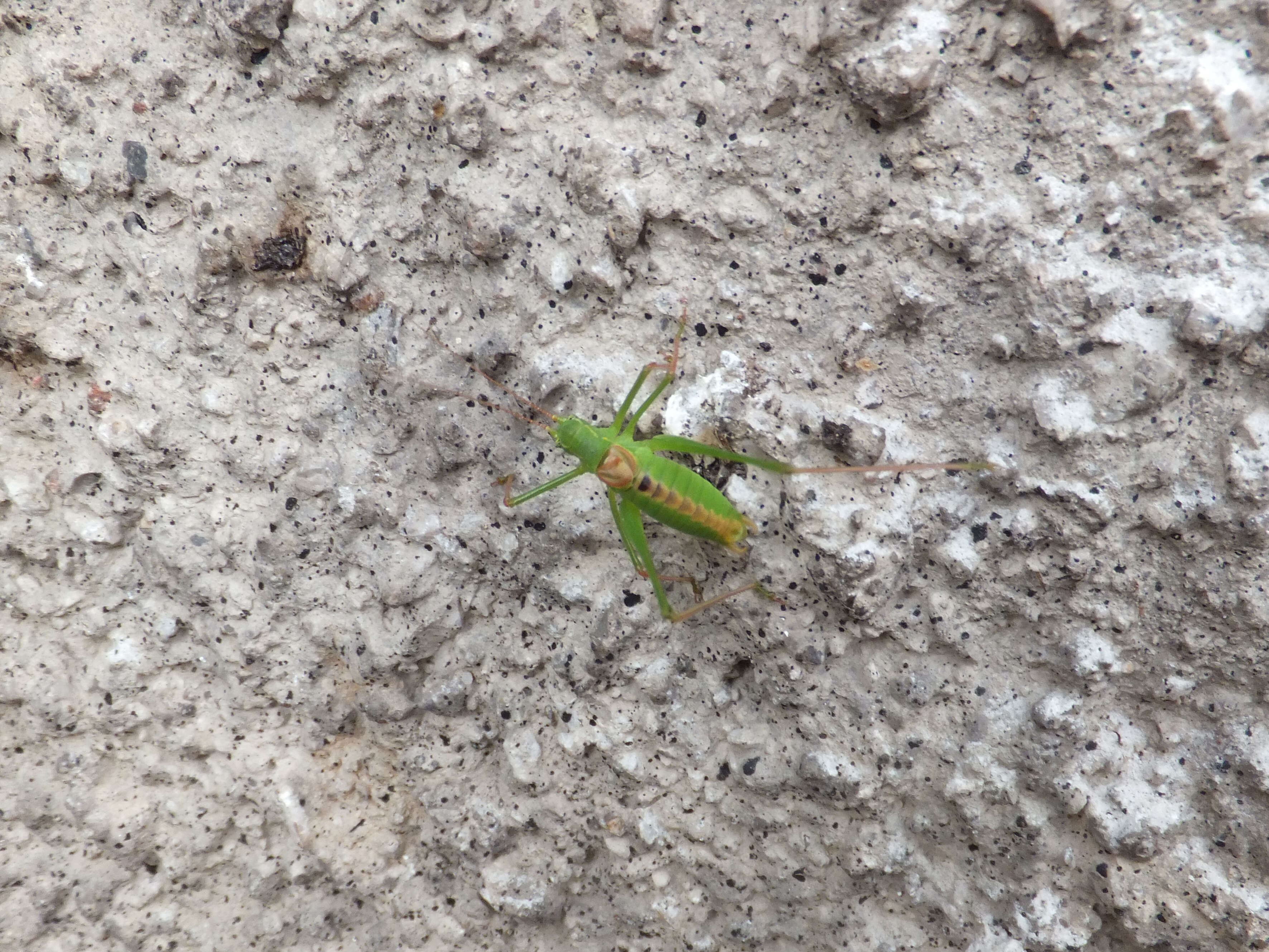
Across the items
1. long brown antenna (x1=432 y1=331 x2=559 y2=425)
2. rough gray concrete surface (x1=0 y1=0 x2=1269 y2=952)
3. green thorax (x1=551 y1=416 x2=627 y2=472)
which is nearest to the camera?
rough gray concrete surface (x1=0 y1=0 x2=1269 y2=952)

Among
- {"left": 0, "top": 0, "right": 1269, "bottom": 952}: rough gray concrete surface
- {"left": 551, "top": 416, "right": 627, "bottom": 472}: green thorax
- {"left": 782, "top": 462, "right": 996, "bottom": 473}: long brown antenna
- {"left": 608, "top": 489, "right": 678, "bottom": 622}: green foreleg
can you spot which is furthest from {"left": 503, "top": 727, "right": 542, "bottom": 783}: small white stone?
{"left": 782, "top": 462, "right": 996, "bottom": 473}: long brown antenna

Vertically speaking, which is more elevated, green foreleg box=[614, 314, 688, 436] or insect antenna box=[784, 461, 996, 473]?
insect antenna box=[784, 461, 996, 473]

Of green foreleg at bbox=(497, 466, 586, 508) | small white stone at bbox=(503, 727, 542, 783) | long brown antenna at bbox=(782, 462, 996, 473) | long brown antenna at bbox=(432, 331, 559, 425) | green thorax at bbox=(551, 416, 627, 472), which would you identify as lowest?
small white stone at bbox=(503, 727, 542, 783)

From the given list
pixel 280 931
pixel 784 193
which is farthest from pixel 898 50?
pixel 280 931

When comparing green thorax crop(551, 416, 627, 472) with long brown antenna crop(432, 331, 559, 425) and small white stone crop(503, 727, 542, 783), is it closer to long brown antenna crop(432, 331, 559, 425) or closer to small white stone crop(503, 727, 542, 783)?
long brown antenna crop(432, 331, 559, 425)

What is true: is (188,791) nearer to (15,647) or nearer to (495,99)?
(15,647)

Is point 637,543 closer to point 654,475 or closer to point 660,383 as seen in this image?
point 654,475

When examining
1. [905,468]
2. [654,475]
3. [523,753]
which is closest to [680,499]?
[654,475]
